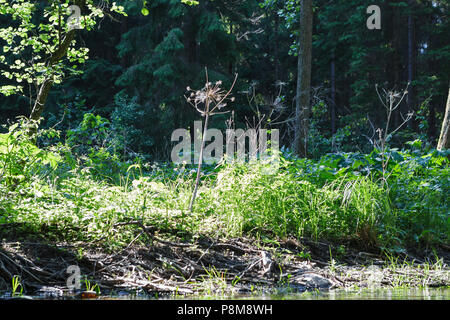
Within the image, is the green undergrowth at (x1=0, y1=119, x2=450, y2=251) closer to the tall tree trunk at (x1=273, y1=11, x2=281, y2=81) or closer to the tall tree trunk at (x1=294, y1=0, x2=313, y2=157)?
the tall tree trunk at (x1=294, y1=0, x2=313, y2=157)

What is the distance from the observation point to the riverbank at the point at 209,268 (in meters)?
3.56

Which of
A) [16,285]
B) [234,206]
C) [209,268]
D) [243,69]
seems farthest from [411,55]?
[16,285]

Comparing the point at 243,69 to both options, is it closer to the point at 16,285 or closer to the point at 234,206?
the point at 234,206

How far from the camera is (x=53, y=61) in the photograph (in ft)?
19.2

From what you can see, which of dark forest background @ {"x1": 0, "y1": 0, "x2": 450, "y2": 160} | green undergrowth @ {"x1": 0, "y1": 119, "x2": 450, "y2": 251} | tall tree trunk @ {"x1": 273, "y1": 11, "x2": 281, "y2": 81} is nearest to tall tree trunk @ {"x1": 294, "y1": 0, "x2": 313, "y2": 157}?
dark forest background @ {"x1": 0, "y1": 0, "x2": 450, "y2": 160}

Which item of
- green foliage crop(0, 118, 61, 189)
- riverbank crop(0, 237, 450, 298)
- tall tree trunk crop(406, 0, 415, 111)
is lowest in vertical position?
riverbank crop(0, 237, 450, 298)

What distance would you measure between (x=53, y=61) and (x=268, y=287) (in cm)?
388

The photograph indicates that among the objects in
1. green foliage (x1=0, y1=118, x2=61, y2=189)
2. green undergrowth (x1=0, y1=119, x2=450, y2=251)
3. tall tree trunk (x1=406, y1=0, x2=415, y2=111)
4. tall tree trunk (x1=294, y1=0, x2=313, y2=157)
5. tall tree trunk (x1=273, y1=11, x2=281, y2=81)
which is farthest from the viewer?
tall tree trunk (x1=273, y1=11, x2=281, y2=81)

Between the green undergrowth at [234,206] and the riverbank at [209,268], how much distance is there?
21 cm

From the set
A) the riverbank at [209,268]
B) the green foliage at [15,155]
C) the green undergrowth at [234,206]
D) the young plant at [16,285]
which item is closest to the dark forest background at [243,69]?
the green undergrowth at [234,206]

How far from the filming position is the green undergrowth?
4.27 m

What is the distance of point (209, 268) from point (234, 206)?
0.94 meters

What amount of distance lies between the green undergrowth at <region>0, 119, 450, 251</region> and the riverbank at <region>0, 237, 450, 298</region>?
8.2 inches

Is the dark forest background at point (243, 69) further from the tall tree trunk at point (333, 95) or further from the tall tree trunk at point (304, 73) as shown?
the tall tree trunk at point (304, 73)
